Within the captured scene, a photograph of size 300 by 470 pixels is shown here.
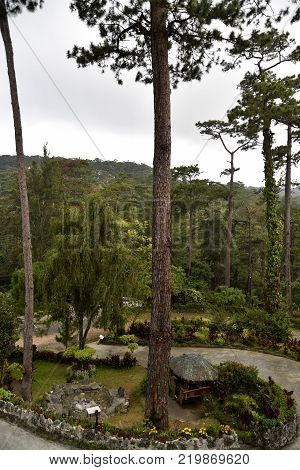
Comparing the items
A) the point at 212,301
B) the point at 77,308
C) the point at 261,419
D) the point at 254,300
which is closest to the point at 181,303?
the point at 212,301

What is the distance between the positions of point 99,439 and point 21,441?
6.41 ft

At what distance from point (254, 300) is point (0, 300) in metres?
17.5

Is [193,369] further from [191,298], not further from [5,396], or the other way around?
[191,298]

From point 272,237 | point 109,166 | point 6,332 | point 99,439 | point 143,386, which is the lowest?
point 143,386

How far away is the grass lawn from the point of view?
37.1 ft

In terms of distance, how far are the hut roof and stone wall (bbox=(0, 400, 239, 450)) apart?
2.88 m

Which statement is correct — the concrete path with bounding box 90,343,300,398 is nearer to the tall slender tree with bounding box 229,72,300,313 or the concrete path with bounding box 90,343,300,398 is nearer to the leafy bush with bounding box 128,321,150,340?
the leafy bush with bounding box 128,321,150,340

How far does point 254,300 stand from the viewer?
24766mm

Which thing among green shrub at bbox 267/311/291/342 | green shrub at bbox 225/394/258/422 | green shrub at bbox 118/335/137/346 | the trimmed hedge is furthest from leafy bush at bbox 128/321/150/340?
green shrub at bbox 225/394/258/422

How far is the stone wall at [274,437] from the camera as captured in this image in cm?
926

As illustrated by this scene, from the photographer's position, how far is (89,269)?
13.9 metres

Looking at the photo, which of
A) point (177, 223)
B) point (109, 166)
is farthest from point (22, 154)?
point (109, 166)

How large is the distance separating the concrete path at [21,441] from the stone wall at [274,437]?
16.4 feet
